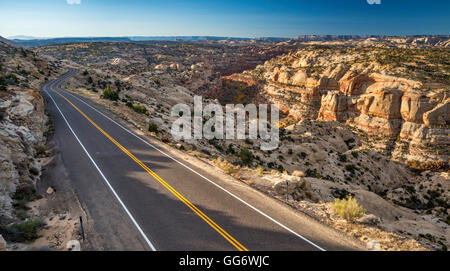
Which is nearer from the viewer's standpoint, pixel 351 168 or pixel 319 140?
pixel 351 168

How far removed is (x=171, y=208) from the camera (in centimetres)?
1151

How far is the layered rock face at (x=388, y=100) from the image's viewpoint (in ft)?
153

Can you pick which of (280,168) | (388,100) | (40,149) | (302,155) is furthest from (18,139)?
(388,100)

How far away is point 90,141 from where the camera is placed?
67.6 ft

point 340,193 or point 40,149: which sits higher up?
point 40,149

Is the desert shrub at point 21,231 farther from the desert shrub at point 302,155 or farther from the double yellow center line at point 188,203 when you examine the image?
the desert shrub at point 302,155

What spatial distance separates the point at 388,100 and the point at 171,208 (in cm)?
5729

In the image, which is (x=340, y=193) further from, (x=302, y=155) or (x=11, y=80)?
(x=11, y=80)

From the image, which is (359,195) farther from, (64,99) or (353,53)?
(353,53)

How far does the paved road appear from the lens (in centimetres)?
921

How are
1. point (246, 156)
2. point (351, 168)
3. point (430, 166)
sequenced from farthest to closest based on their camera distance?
point (430, 166), point (351, 168), point (246, 156)

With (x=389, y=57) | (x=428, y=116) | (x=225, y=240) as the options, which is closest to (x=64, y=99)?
(x=225, y=240)

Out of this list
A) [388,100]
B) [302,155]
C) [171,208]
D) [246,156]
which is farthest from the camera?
[388,100]
